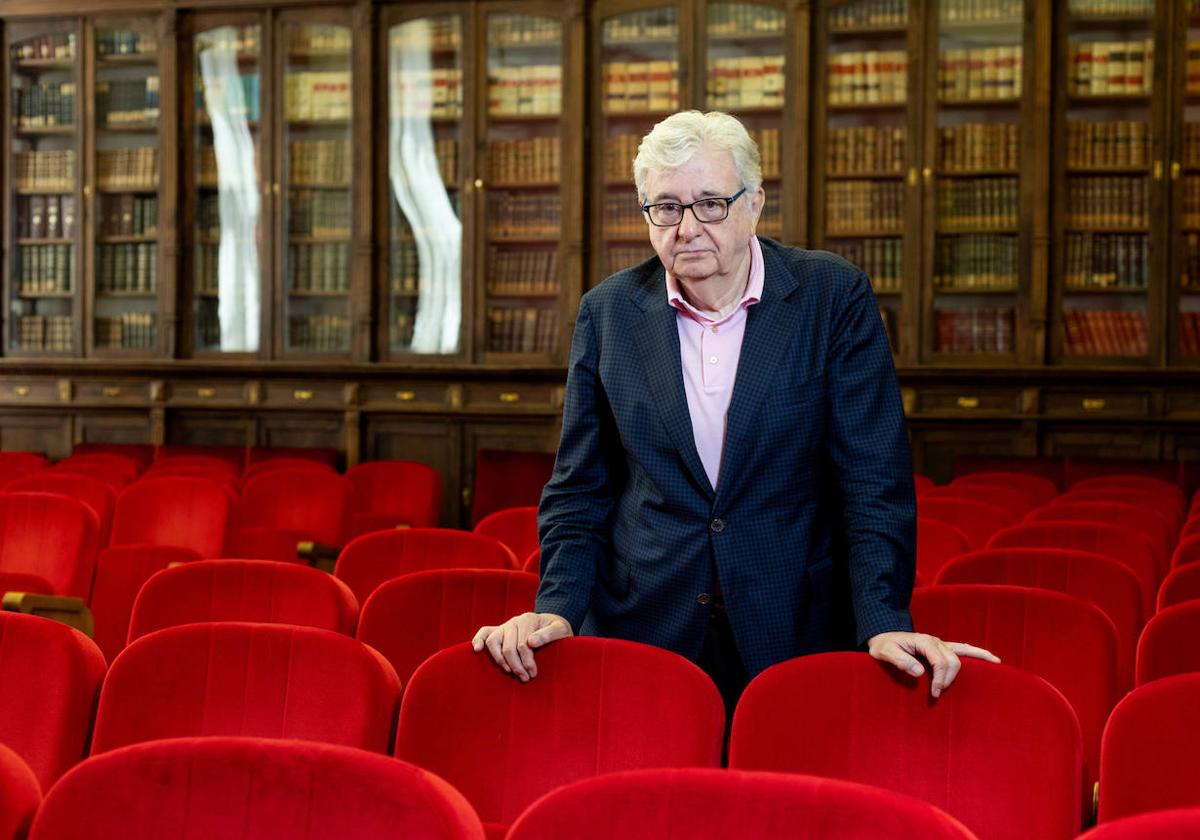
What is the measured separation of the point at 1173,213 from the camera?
7.68m

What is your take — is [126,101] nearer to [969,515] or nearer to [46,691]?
[969,515]

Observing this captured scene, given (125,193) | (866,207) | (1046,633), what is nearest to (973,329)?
(866,207)

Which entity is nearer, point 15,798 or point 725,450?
point 15,798

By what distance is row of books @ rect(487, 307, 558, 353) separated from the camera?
8.48 m

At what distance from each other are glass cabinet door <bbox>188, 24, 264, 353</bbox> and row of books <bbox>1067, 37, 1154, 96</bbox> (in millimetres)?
4785

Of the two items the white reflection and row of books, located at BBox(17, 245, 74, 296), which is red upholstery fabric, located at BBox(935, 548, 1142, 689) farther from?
row of books, located at BBox(17, 245, 74, 296)

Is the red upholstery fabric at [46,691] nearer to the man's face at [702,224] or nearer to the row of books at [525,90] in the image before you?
the man's face at [702,224]

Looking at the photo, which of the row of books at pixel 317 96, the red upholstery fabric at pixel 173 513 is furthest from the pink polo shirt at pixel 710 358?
the row of books at pixel 317 96

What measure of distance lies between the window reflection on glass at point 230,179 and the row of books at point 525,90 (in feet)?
5.03

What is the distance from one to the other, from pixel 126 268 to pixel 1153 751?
8.33 m

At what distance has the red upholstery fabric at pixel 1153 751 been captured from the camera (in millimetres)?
1827

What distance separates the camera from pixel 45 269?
9289mm

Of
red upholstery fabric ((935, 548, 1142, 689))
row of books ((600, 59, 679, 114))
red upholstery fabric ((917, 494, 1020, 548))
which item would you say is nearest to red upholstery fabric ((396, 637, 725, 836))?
red upholstery fabric ((935, 548, 1142, 689))

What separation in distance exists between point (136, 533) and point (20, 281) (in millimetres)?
4998
